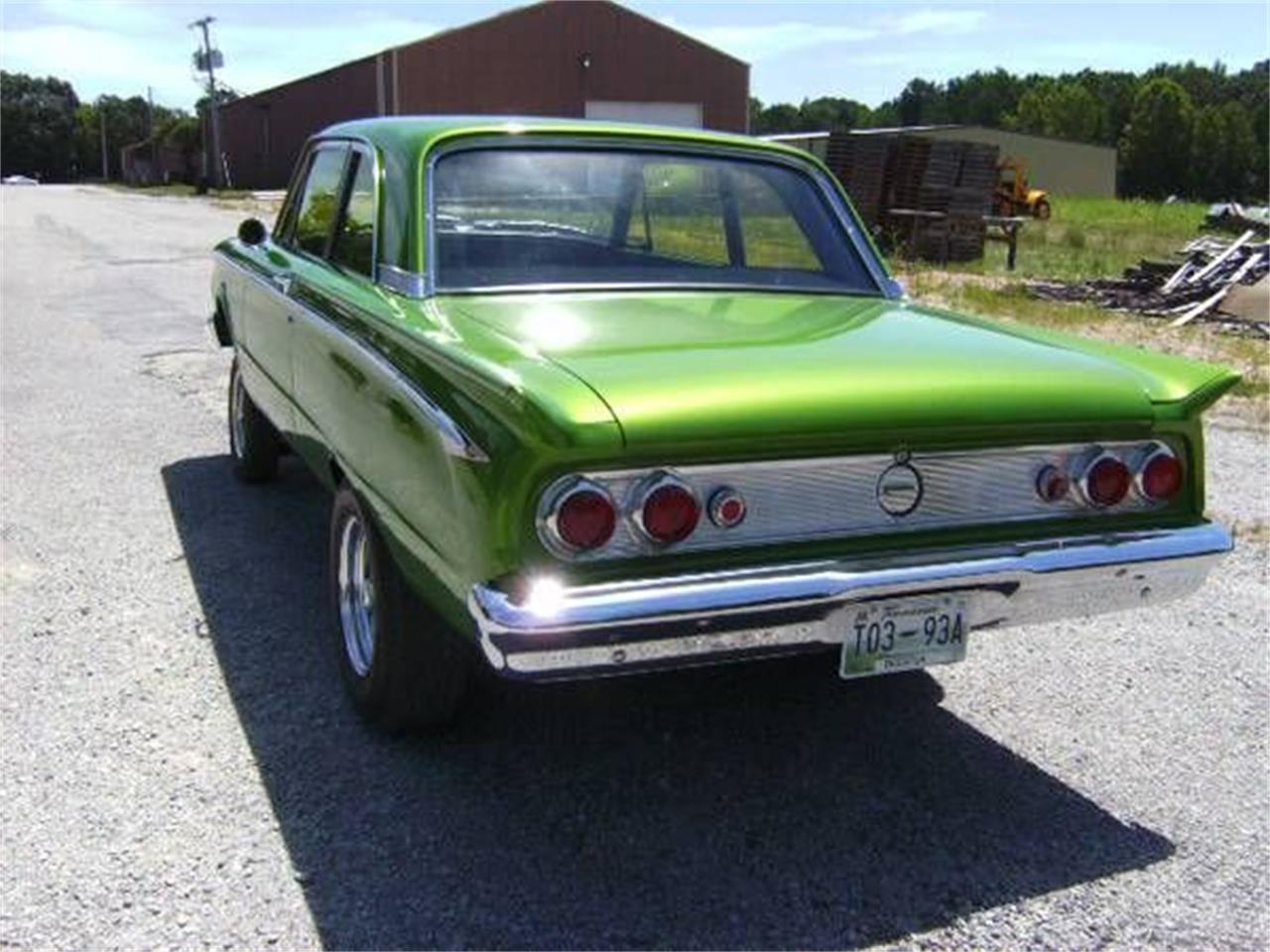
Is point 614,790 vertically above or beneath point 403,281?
beneath

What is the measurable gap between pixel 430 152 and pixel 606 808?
1.98m

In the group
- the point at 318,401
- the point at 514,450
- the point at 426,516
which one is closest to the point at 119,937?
the point at 426,516

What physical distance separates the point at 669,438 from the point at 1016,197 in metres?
35.0

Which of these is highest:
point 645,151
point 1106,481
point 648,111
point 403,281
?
point 648,111

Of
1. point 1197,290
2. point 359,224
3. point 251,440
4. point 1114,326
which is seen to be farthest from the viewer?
point 1197,290

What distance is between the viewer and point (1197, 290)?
1561cm

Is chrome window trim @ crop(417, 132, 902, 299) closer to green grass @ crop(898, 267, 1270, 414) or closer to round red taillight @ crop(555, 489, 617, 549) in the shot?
round red taillight @ crop(555, 489, 617, 549)

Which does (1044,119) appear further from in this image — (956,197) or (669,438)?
(669,438)

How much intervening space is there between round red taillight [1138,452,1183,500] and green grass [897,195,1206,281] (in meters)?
15.8

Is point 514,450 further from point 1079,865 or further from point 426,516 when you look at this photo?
point 1079,865

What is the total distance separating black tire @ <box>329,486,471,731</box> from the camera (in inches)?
134

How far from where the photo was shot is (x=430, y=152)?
3.92 metres

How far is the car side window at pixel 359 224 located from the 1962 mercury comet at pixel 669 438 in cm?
2

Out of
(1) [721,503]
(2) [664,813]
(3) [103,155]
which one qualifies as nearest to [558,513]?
(1) [721,503]
